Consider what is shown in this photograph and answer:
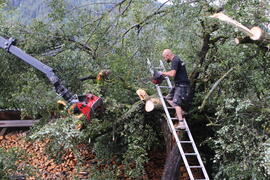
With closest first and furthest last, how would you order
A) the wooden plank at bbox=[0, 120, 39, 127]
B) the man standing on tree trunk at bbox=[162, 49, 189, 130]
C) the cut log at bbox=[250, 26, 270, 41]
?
the cut log at bbox=[250, 26, 270, 41] < the man standing on tree trunk at bbox=[162, 49, 189, 130] < the wooden plank at bbox=[0, 120, 39, 127]

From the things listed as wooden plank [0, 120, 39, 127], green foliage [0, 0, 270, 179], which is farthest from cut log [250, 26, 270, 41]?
wooden plank [0, 120, 39, 127]

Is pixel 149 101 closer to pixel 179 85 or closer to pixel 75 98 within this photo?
pixel 179 85

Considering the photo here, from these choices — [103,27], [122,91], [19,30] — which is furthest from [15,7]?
[122,91]

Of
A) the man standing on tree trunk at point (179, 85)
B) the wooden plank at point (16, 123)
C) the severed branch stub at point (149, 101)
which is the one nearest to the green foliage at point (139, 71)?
the severed branch stub at point (149, 101)

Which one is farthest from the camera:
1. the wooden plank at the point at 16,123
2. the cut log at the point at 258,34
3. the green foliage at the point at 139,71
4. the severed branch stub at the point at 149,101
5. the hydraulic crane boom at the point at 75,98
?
the wooden plank at the point at 16,123

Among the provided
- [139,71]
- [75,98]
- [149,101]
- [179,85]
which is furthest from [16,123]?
[179,85]

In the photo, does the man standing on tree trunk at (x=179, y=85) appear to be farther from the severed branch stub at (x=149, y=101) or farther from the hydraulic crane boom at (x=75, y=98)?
the hydraulic crane boom at (x=75, y=98)

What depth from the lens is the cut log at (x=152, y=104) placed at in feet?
18.1

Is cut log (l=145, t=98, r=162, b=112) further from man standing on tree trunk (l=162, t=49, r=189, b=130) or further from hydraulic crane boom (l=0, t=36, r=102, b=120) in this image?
hydraulic crane boom (l=0, t=36, r=102, b=120)

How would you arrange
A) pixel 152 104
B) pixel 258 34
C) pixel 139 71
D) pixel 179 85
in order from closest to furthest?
pixel 258 34
pixel 179 85
pixel 152 104
pixel 139 71

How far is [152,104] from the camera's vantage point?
18.2ft

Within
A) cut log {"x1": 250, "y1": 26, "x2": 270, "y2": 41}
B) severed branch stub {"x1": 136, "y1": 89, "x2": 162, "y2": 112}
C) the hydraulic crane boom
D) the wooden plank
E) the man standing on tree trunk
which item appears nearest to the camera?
cut log {"x1": 250, "y1": 26, "x2": 270, "y2": 41}

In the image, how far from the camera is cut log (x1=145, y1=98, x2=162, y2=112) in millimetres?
5531

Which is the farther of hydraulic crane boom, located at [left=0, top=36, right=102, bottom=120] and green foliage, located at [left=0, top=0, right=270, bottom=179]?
green foliage, located at [left=0, top=0, right=270, bottom=179]
